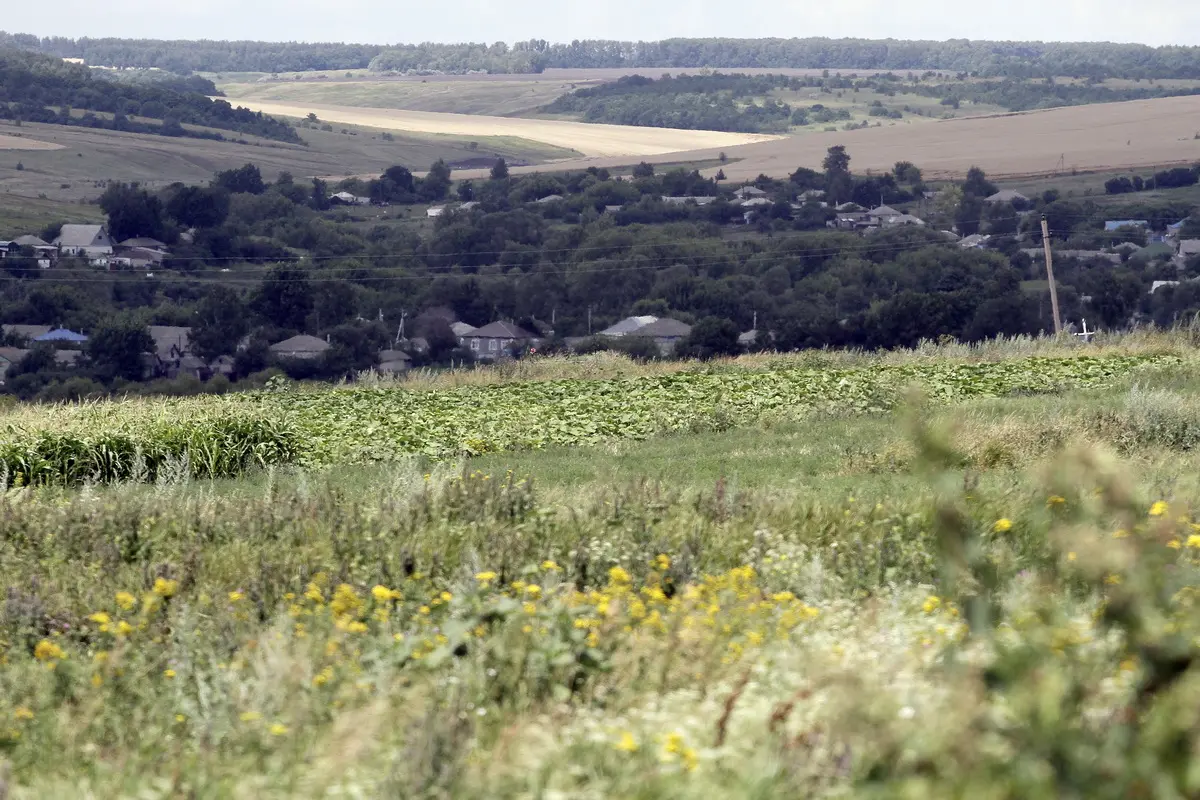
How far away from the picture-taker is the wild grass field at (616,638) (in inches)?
142

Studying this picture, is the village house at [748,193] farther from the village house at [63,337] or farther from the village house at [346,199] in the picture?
the village house at [63,337]

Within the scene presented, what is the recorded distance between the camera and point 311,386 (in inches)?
1036

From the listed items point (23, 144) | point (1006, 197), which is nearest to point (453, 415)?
Answer: point (1006, 197)

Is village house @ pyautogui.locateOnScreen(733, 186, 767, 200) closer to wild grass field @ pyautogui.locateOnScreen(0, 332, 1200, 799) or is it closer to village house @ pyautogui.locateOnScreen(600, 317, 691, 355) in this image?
village house @ pyautogui.locateOnScreen(600, 317, 691, 355)

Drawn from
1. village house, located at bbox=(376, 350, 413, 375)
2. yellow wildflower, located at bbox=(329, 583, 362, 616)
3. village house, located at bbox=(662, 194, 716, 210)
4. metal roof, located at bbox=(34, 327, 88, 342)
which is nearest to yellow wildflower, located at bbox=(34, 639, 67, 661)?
yellow wildflower, located at bbox=(329, 583, 362, 616)

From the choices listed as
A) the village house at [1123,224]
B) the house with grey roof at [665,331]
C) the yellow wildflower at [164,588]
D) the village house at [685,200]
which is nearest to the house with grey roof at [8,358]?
the house with grey roof at [665,331]

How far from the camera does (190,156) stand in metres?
166

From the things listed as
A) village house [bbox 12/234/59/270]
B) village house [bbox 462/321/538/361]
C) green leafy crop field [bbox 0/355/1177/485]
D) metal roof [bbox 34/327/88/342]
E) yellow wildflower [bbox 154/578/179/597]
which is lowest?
metal roof [bbox 34/327/88/342]

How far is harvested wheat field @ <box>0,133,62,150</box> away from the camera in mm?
161250

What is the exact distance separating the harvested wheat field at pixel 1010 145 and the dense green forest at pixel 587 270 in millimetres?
11465

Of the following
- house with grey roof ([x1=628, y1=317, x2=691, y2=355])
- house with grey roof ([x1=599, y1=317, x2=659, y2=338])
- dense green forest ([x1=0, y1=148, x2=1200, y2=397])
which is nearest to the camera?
house with grey roof ([x1=628, y1=317, x2=691, y2=355])

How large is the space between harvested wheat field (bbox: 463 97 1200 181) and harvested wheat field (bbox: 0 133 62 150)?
53.9m

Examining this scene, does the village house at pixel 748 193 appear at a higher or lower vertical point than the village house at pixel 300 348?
higher

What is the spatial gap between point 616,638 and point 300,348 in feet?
256
